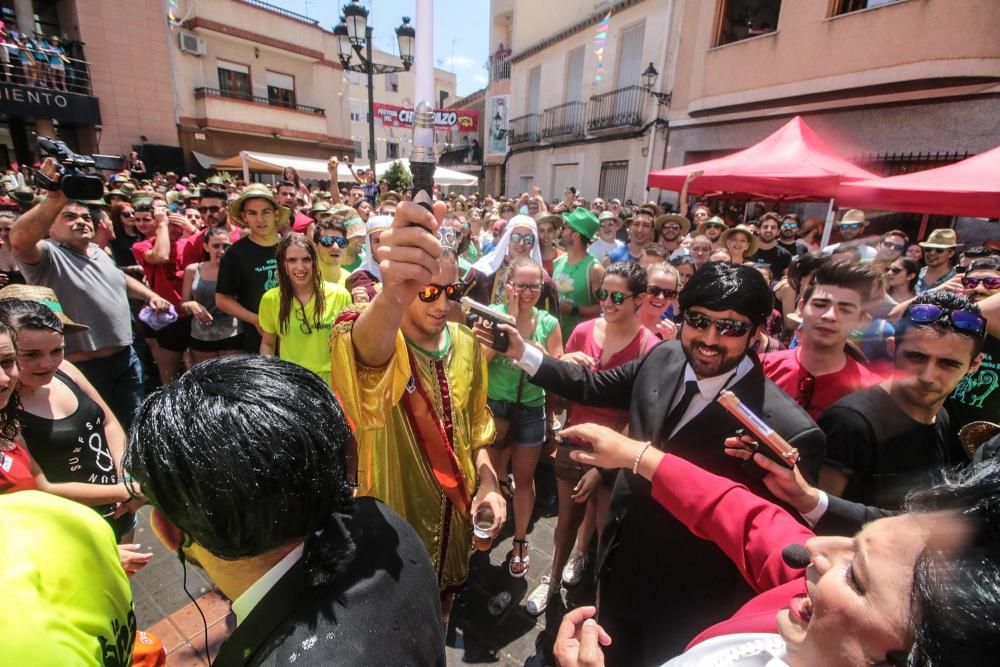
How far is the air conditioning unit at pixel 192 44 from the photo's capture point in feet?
61.0

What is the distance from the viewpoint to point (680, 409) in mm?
1883

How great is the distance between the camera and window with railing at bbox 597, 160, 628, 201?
48.3ft

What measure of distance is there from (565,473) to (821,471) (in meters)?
1.36

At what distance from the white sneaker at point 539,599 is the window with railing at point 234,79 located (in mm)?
23814

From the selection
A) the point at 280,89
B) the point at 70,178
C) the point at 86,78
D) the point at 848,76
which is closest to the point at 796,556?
the point at 70,178

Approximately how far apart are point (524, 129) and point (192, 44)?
13.7 metres

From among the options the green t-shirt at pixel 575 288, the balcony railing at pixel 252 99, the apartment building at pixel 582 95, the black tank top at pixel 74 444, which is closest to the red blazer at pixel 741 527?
the black tank top at pixel 74 444

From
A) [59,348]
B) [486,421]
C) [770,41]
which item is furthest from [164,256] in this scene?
[770,41]

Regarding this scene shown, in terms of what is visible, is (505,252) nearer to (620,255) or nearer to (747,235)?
(620,255)

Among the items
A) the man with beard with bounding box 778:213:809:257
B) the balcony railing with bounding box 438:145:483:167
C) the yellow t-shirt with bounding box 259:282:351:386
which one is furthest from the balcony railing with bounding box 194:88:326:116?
the man with beard with bounding box 778:213:809:257

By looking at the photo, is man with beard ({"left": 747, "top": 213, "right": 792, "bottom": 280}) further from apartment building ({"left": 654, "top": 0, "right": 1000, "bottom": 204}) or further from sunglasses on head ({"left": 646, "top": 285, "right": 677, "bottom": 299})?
apartment building ({"left": 654, "top": 0, "right": 1000, "bottom": 204})

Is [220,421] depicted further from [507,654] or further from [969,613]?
[507,654]

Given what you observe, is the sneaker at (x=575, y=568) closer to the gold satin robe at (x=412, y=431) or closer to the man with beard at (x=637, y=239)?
the gold satin robe at (x=412, y=431)

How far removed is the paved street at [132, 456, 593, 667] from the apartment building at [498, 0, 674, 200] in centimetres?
1270
